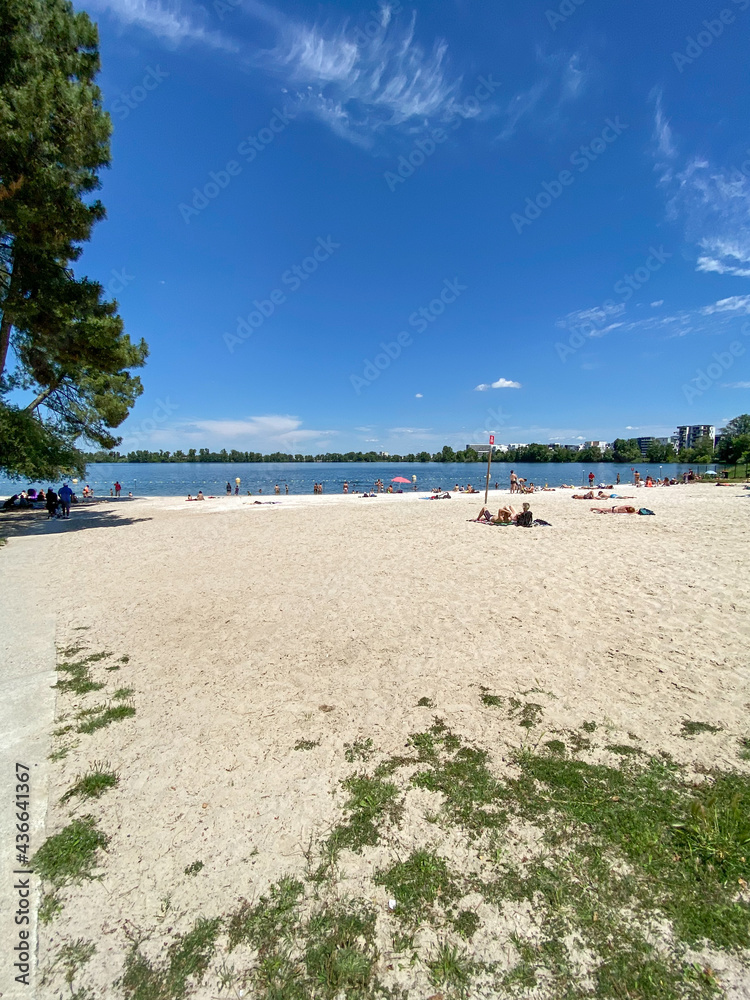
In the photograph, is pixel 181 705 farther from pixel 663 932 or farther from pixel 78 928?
pixel 663 932

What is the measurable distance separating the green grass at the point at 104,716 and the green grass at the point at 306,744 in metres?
1.94

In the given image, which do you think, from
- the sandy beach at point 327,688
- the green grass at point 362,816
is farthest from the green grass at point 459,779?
the green grass at point 362,816

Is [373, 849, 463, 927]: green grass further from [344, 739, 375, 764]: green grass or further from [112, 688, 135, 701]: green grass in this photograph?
[112, 688, 135, 701]: green grass

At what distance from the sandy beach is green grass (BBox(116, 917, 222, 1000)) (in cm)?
6

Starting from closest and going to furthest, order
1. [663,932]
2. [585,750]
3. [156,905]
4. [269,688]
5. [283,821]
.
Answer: [663,932], [156,905], [283,821], [585,750], [269,688]

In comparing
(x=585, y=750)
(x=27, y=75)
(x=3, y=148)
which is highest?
(x=27, y=75)

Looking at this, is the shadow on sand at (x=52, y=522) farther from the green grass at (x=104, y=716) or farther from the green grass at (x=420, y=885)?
the green grass at (x=420, y=885)

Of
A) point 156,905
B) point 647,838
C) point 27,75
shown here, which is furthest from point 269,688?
point 27,75

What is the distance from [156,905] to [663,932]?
2.99m

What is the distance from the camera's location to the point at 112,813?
321 centimetres

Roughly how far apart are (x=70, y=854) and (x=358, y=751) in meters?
2.23

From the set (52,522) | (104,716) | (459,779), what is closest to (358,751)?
(459,779)

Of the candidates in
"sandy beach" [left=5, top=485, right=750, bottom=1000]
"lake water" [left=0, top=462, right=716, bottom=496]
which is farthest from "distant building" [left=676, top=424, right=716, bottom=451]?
"sandy beach" [left=5, top=485, right=750, bottom=1000]

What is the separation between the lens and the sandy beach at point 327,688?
265cm
